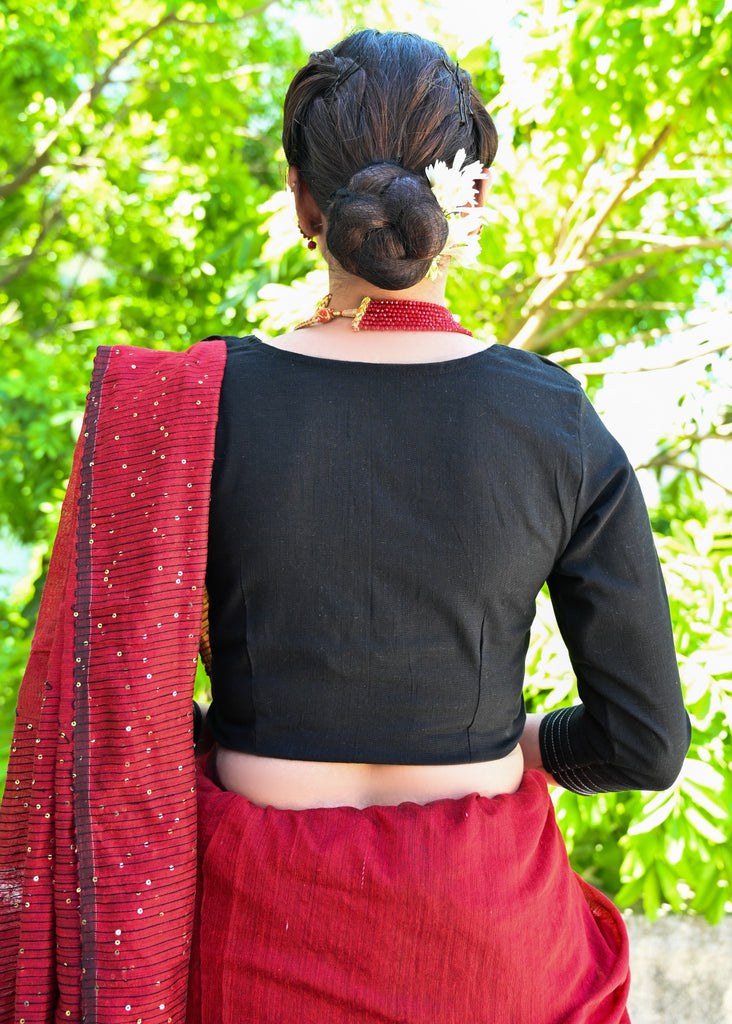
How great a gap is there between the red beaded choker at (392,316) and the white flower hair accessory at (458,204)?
1.7 inches

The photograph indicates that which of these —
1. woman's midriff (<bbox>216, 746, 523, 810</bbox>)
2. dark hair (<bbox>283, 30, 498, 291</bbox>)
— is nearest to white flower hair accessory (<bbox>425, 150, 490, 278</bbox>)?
dark hair (<bbox>283, 30, 498, 291</bbox>)

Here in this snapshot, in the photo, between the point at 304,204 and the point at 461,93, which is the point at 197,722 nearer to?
the point at 304,204

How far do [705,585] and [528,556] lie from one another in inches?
48.7

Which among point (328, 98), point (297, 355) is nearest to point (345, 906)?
point (297, 355)

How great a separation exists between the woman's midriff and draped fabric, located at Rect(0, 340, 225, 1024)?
80 mm

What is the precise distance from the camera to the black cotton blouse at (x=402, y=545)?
958 millimetres

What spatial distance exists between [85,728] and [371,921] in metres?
0.35

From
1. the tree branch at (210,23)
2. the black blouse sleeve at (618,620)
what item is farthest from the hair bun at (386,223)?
the tree branch at (210,23)

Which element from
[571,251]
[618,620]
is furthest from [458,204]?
[571,251]

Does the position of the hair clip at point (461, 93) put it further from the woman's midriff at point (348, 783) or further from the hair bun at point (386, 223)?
the woman's midriff at point (348, 783)

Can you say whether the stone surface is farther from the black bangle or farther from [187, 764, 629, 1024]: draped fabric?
the black bangle

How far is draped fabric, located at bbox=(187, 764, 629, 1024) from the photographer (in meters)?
0.93

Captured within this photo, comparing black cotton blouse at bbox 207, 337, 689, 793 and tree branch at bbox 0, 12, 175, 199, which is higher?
tree branch at bbox 0, 12, 175, 199

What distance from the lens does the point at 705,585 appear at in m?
2.08
